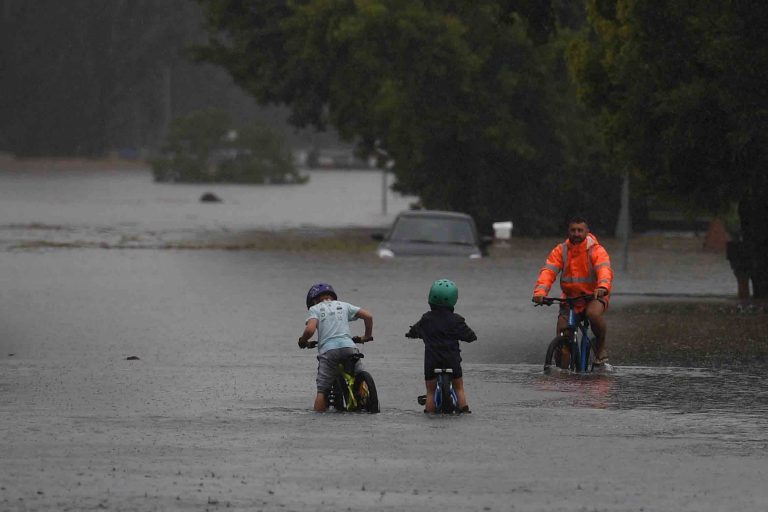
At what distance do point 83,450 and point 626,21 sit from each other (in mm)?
16432

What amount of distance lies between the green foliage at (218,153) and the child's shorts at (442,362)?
109 meters

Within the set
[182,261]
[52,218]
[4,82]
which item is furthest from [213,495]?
[4,82]

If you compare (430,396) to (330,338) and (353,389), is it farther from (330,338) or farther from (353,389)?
(330,338)

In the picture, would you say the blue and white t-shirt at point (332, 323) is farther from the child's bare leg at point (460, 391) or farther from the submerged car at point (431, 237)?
the submerged car at point (431, 237)

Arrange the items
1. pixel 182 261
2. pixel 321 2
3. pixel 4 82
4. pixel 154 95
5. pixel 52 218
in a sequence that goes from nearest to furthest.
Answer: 1. pixel 182 261
2. pixel 321 2
3. pixel 52 218
4. pixel 4 82
5. pixel 154 95

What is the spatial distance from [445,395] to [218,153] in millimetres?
113597

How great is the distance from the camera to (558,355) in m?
17.1

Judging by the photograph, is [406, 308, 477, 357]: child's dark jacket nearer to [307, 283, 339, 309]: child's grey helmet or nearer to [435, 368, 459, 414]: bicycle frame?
[435, 368, 459, 414]: bicycle frame

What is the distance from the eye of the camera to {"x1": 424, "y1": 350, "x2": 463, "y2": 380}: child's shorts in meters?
13.8

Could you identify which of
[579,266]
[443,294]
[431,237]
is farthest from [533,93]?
[443,294]

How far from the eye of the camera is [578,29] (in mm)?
50281

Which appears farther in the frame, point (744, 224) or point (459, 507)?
point (744, 224)

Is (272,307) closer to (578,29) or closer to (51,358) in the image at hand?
(51,358)

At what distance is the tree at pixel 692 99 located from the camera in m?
25.1
